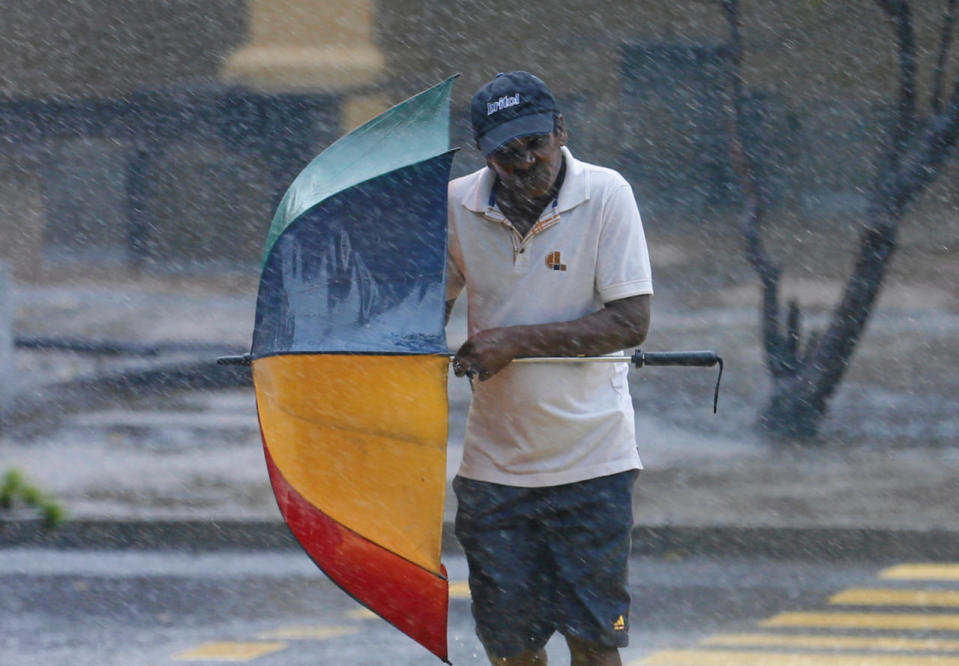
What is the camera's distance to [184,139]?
29.7ft

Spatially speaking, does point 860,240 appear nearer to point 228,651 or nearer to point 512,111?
point 228,651

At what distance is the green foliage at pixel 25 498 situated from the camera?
8.28 meters

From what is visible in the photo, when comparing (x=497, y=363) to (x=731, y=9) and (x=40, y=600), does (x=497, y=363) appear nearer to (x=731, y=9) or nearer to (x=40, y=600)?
(x=40, y=600)

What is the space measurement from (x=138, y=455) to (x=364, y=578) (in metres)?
5.60

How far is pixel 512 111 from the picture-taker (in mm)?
3529

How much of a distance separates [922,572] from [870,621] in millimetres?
1261

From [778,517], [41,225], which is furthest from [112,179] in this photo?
[778,517]

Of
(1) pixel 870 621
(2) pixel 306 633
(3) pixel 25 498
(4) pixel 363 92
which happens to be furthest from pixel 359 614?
(4) pixel 363 92

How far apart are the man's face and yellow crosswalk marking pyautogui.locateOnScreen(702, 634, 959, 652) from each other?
2.87m

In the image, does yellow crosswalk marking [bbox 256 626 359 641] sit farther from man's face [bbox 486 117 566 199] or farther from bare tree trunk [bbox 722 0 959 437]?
bare tree trunk [bbox 722 0 959 437]

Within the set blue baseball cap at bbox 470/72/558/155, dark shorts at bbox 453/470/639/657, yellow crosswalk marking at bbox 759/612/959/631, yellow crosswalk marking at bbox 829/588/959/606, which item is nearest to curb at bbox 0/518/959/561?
yellow crosswalk marking at bbox 829/588/959/606

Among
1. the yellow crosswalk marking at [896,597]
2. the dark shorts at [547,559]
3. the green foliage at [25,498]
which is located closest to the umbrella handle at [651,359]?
the dark shorts at [547,559]

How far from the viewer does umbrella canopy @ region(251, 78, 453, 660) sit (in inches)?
137

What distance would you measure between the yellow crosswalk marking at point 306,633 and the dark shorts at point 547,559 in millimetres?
2345
